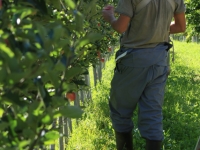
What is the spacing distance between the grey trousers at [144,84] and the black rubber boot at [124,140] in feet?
0.90

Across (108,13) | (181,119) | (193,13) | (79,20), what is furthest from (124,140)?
(193,13)

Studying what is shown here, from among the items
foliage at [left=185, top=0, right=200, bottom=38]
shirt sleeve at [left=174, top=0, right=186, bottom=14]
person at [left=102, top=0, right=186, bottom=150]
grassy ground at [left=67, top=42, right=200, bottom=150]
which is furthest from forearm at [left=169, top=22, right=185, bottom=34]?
foliage at [left=185, top=0, right=200, bottom=38]

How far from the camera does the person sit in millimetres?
3199

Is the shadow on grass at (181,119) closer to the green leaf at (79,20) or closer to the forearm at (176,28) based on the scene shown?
the forearm at (176,28)

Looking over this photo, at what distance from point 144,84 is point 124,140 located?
633mm

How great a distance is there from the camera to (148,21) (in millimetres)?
3232

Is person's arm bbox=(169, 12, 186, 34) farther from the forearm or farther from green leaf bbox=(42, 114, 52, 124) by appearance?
green leaf bbox=(42, 114, 52, 124)

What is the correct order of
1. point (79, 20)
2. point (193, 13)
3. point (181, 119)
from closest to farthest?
point (79, 20)
point (181, 119)
point (193, 13)

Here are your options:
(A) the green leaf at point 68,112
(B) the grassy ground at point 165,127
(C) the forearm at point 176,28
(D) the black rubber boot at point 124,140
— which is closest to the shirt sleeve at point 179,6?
(C) the forearm at point 176,28

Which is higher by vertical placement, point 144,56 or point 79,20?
point 79,20

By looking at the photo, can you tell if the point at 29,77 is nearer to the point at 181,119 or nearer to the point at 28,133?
the point at 28,133

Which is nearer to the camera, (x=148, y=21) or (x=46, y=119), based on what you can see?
(x=46, y=119)

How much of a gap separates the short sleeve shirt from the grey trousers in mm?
63

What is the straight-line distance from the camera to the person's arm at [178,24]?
3403 mm
